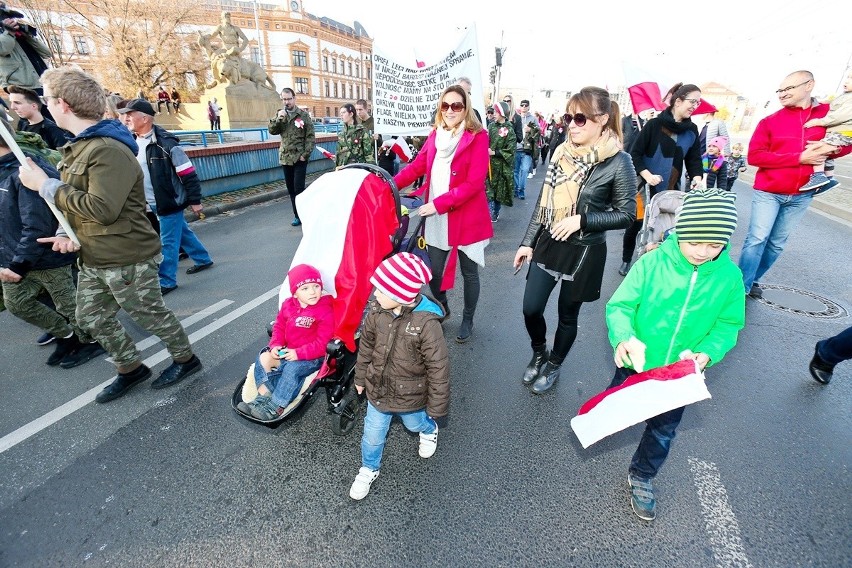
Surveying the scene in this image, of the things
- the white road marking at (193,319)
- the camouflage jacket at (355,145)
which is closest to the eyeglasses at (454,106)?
the white road marking at (193,319)

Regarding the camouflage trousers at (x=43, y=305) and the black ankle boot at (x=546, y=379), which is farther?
the camouflage trousers at (x=43, y=305)

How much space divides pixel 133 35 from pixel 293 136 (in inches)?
903

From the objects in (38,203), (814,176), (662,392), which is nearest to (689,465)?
(662,392)

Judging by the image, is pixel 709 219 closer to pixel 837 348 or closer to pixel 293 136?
pixel 837 348

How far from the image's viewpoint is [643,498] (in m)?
2.24

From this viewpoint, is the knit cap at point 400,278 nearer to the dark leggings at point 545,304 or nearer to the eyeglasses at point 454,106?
the dark leggings at point 545,304

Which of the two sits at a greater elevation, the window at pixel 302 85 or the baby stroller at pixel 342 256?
the window at pixel 302 85

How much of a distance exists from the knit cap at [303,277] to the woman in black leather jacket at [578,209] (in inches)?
54.1

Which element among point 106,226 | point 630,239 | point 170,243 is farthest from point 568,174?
point 170,243

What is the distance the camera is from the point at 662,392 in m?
1.76

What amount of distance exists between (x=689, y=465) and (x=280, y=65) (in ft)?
234

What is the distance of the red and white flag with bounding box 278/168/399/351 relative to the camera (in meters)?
2.65

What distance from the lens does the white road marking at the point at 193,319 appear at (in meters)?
3.88

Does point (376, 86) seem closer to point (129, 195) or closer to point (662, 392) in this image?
point (129, 195)
